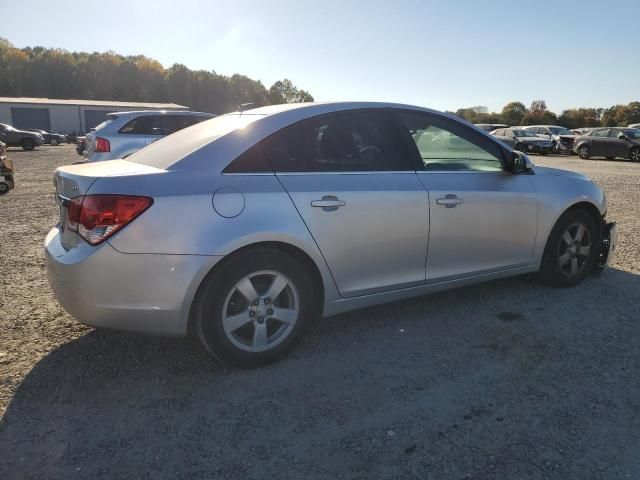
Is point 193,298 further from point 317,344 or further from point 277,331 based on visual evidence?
point 317,344

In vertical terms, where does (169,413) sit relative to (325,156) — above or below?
below

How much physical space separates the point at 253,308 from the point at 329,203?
0.79 meters

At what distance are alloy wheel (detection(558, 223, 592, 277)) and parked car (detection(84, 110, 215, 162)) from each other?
22.3 feet

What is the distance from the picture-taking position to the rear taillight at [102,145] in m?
9.81

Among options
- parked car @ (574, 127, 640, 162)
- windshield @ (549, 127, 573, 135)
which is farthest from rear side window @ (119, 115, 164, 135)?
windshield @ (549, 127, 573, 135)

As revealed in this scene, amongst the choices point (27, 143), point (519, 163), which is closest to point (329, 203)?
point (519, 163)

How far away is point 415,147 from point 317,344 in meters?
1.56

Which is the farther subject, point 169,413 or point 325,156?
point 325,156

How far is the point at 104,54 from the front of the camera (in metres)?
99.7

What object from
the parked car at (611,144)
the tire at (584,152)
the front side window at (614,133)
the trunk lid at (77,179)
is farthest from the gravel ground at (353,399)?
the tire at (584,152)

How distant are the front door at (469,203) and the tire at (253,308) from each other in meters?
1.06

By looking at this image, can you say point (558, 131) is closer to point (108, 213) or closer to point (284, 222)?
point (284, 222)

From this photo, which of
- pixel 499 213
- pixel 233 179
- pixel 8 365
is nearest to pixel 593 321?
pixel 499 213

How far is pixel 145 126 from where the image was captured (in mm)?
10336
